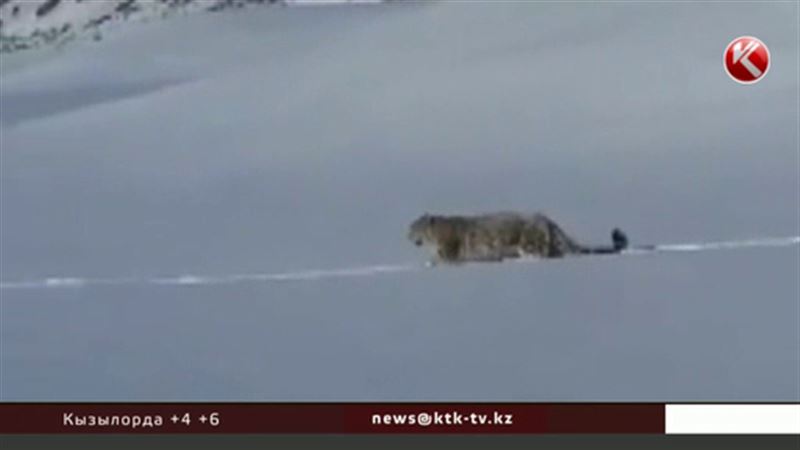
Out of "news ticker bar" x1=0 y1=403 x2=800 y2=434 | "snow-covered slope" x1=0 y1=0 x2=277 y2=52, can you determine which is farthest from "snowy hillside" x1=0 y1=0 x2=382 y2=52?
"news ticker bar" x1=0 y1=403 x2=800 y2=434

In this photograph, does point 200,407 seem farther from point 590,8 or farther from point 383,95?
point 590,8

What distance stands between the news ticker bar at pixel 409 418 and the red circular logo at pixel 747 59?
0.45m

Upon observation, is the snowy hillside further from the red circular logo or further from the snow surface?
the red circular logo

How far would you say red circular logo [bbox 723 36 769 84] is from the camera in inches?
78.9

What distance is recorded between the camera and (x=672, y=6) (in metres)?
2.03

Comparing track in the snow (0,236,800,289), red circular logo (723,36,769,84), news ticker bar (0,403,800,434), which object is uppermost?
red circular logo (723,36,769,84)

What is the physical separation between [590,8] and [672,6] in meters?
0.11

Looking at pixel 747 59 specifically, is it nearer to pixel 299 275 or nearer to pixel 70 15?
pixel 299 275

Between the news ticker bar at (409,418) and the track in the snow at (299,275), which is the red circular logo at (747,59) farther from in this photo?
the news ticker bar at (409,418)

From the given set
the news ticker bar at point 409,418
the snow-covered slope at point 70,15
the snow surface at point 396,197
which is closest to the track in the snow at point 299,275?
the snow surface at point 396,197

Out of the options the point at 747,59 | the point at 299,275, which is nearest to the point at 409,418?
the point at 299,275

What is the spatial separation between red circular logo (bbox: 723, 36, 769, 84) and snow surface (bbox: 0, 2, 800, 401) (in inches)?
0.5

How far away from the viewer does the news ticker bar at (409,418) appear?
2.01 m

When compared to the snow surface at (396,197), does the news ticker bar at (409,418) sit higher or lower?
lower
